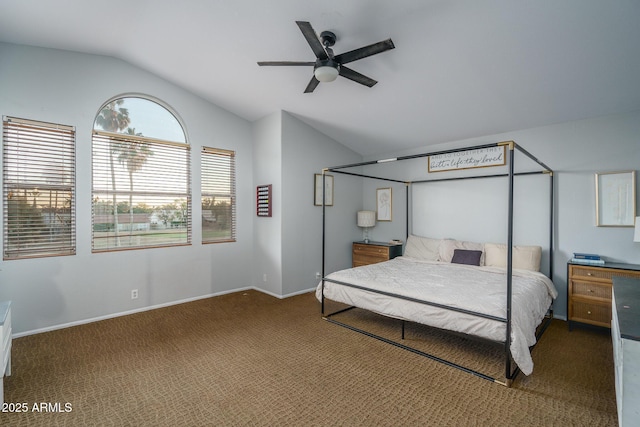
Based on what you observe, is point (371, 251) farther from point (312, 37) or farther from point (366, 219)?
point (312, 37)

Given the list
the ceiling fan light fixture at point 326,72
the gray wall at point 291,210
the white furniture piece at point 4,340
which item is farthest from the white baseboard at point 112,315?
the ceiling fan light fixture at point 326,72

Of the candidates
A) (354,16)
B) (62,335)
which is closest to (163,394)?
(62,335)

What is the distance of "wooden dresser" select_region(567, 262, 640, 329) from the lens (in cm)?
315

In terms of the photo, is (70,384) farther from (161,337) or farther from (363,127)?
(363,127)

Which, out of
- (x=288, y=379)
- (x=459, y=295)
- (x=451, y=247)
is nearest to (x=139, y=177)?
(x=288, y=379)

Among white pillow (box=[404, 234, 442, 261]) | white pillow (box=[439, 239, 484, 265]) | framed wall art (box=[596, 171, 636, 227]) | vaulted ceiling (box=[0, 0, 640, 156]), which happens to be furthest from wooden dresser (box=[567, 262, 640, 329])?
vaulted ceiling (box=[0, 0, 640, 156])

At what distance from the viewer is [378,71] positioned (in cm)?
327

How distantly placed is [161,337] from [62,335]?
108 centimetres

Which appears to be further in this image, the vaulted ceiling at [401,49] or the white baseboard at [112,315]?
the white baseboard at [112,315]

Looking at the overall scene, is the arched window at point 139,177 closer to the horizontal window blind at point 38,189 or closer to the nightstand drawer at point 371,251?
the horizontal window blind at point 38,189

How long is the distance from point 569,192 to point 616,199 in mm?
423

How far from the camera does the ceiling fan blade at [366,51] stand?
7.43ft

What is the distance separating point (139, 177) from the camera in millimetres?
4141

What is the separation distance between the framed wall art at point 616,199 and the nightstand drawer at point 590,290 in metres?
0.74
